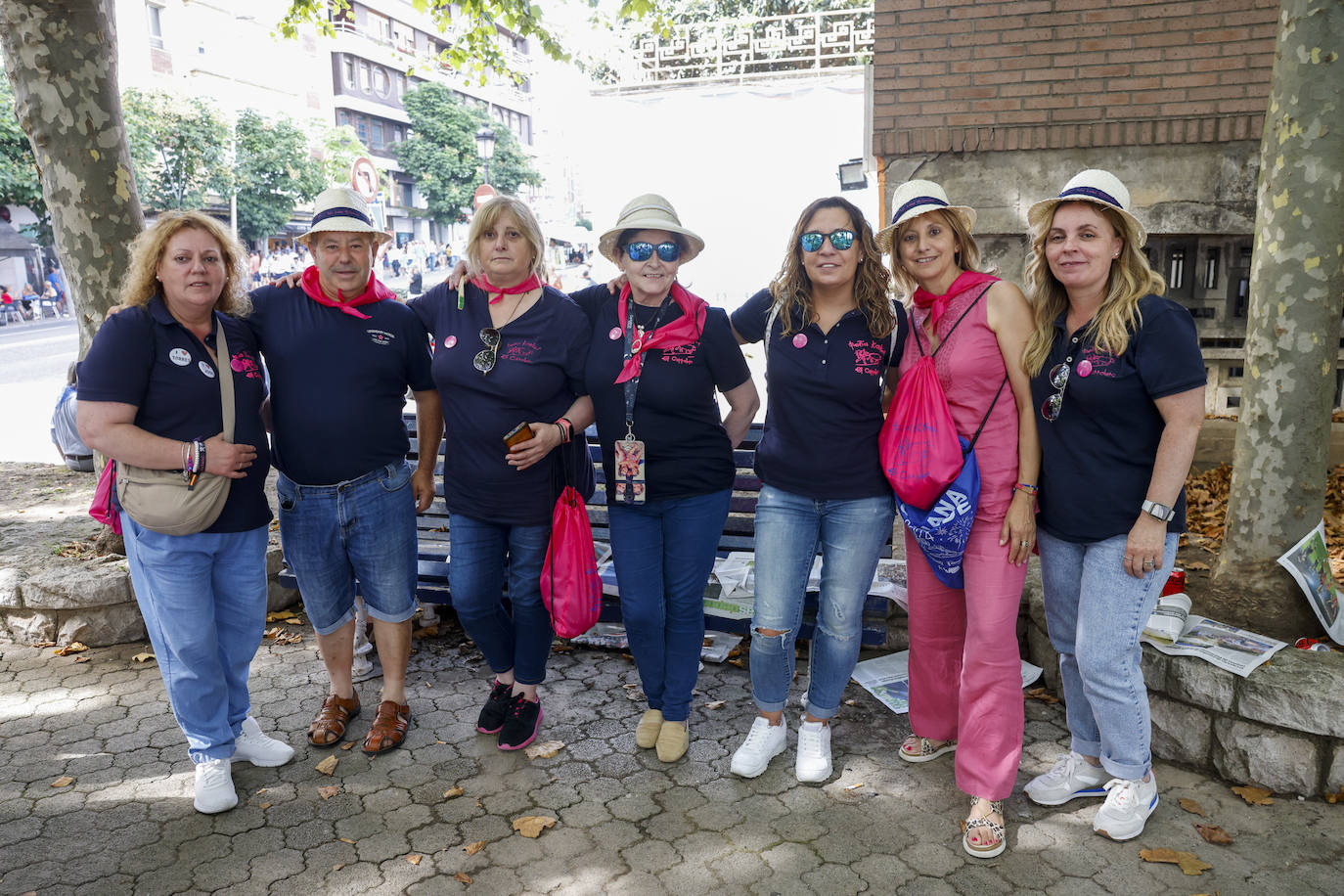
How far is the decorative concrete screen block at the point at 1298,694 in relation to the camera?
3.12 metres

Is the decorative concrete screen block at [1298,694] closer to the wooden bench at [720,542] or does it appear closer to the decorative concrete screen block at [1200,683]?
the decorative concrete screen block at [1200,683]

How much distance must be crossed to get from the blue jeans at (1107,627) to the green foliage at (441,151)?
5373 centimetres

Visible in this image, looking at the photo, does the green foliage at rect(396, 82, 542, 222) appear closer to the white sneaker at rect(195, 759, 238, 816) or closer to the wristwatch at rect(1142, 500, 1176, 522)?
the white sneaker at rect(195, 759, 238, 816)

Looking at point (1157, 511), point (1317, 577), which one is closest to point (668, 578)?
point (1157, 511)

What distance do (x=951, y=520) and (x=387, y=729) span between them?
236 cm

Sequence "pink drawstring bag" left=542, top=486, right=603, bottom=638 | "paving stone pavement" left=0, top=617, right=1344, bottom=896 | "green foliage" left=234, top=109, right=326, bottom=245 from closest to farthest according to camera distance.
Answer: "paving stone pavement" left=0, top=617, right=1344, bottom=896 → "pink drawstring bag" left=542, top=486, right=603, bottom=638 → "green foliage" left=234, top=109, right=326, bottom=245

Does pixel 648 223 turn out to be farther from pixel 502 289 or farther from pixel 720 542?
pixel 720 542

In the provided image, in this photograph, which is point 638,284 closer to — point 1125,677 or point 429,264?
point 1125,677

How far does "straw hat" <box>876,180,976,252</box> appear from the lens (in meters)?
3.05

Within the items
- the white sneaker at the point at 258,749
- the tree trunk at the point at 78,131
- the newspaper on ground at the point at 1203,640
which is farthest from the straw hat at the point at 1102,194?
the tree trunk at the point at 78,131

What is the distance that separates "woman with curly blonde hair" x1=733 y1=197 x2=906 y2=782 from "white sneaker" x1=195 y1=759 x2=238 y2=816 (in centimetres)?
201

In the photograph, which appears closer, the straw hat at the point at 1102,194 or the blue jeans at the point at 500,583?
the straw hat at the point at 1102,194

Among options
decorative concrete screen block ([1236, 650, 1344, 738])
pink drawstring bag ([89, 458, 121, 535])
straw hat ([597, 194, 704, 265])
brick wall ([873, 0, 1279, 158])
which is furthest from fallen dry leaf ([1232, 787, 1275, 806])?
brick wall ([873, 0, 1279, 158])

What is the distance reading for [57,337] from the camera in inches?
937
